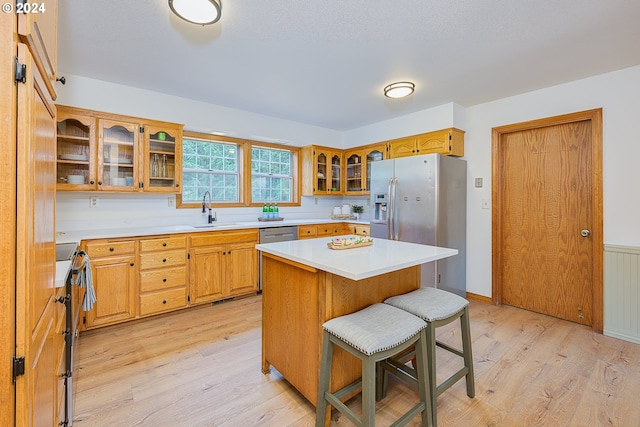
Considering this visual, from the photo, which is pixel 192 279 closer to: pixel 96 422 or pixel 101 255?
pixel 101 255

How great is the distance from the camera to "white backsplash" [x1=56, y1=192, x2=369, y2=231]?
2.99 meters

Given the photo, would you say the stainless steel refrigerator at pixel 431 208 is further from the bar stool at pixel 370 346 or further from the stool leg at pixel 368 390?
the stool leg at pixel 368 390

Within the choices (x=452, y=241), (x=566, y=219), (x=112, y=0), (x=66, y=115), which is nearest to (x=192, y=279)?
(x=66, y=115)

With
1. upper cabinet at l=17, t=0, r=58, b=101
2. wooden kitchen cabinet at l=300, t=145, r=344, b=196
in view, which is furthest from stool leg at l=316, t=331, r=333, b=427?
wooden kitchen cabinet at l=300, t=145, r=344, b=196

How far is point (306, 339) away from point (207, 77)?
2660mm

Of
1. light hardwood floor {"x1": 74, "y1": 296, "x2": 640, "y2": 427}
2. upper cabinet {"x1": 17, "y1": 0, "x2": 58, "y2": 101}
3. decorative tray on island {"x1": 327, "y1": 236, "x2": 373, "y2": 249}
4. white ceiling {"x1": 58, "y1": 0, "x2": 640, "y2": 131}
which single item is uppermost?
white ceiling {"x1": 58, "y1": 0, "x2": 640, "y2": 131}

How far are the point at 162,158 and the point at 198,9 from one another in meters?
2.05

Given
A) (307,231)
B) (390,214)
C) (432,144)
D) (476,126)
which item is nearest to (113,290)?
(307,231)

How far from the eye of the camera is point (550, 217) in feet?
10.5

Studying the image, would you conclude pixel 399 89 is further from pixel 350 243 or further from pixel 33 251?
pixel 33 251

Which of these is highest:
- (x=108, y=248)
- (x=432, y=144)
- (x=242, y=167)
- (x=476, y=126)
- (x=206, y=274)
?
(x=476, y=126)

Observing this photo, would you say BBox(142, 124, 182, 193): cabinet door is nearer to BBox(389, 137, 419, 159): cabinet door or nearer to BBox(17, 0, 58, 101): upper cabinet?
BBox(17, 0, 58, 101): upper cabinet

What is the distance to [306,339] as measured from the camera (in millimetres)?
1747

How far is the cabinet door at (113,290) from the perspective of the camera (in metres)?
2.71
